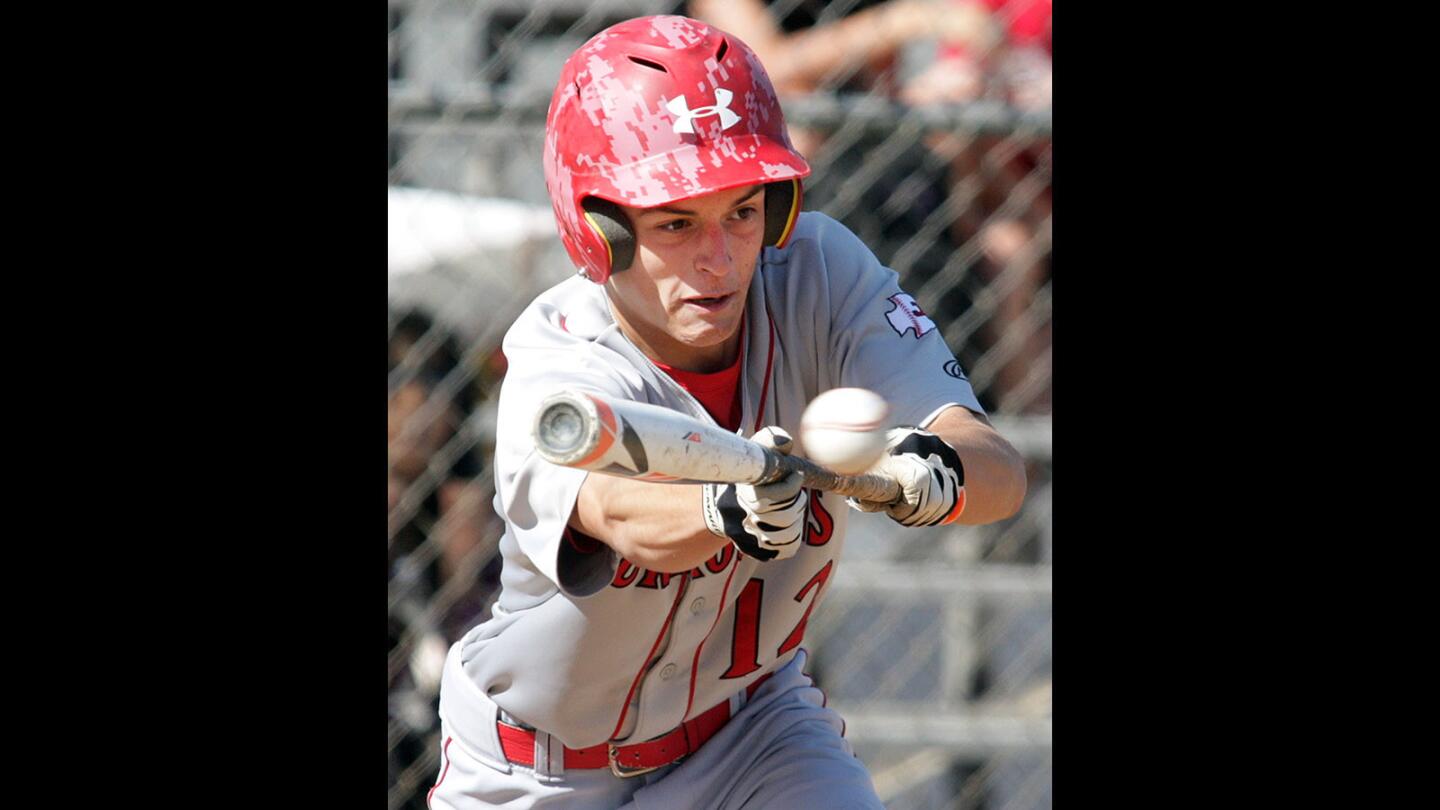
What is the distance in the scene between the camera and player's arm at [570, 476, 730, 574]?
2494mm

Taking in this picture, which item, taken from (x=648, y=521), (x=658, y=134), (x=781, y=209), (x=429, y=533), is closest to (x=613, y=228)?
(x=658, y=134)

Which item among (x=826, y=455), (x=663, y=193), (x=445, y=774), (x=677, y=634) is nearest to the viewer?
(x=826, y=455)

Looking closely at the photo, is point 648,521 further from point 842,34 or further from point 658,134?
point 842,34

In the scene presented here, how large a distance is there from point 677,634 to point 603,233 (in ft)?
2.29

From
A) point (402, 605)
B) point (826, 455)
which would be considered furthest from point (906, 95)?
point (826, 455)

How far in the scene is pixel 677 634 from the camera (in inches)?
119

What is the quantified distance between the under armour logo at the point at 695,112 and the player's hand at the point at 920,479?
61 cm

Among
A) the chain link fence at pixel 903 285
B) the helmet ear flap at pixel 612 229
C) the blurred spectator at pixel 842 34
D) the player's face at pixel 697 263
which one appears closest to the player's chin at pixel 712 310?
the player's face at pixel 697 263

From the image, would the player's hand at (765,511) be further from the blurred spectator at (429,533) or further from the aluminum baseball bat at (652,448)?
the blurred spectator at (429,533)

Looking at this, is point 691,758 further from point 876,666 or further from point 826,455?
point 876,666

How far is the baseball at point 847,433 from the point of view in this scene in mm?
2209

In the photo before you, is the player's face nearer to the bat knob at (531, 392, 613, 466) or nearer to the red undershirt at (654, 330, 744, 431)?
the red undershirt at (654, 330, 744, 431)

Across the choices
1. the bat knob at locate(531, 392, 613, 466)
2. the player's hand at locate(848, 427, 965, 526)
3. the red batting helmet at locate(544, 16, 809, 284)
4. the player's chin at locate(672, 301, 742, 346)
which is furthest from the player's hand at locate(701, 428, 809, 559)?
the red batting helmet at locate(544, 16, 809, 284)

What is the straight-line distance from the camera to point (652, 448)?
7.18 feet
